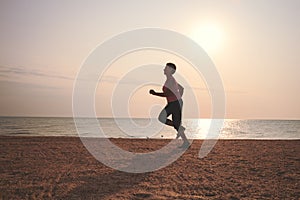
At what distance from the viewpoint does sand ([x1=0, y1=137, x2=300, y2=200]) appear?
464 cm

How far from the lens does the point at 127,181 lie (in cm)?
528

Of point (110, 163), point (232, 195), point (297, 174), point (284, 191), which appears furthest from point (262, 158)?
point (110, 163)

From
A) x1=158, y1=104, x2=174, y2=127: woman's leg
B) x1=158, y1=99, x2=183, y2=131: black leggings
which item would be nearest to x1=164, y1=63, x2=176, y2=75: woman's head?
x1=158, y1=99, x2=183, y2=131: black leggings

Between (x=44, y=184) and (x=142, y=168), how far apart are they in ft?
6.35

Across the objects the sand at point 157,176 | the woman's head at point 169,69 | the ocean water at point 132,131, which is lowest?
the ocean water at point 132,131

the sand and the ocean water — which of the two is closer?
the sand

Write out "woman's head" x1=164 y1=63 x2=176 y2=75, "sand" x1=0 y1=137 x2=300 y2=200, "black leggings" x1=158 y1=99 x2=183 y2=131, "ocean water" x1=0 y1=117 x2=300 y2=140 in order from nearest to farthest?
1. "sand" x1=0 y1=137 x2=300 y2=200
2. "woman's head" x1=164 y1=63 x2=176 y2=75
3. "black leggings" x1=158 y1=99 x2=183 y2=131
4. "ocean water" x1=0 y1=117 x2=300 y2=140

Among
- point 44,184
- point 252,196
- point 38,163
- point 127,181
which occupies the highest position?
point 252,196

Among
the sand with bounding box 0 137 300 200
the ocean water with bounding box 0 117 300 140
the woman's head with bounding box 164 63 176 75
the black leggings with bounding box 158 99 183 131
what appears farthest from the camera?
the ocean water with bounding box 0 117 300 140

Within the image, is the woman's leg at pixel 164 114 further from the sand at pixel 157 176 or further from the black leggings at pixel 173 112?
the sand at pixel 157 176

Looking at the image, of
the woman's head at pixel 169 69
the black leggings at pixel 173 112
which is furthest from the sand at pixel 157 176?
the woman's head at pixel 169 69

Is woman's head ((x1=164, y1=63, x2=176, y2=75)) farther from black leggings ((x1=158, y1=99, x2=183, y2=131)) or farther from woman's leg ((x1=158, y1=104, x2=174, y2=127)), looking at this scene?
woman's leg ((x1=158, y1=104, x2=174, y2=127))

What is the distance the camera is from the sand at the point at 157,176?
4637mm

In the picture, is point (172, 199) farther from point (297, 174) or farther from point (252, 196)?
point (297, 174)
